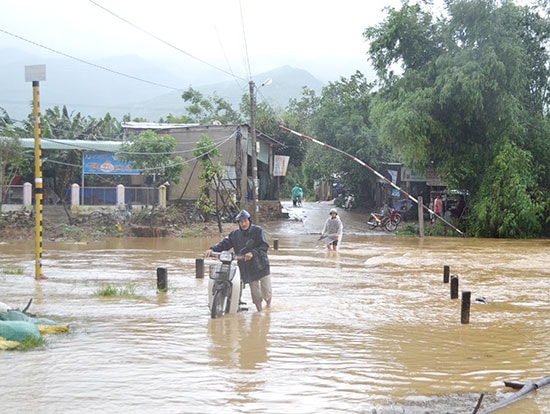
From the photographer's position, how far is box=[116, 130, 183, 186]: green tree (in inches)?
1127

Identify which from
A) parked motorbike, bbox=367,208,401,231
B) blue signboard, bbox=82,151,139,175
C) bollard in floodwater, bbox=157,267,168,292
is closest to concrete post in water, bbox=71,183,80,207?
blue signboard, bbox=82,151,139,175

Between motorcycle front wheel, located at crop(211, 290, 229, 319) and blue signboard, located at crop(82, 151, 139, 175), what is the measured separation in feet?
72.5

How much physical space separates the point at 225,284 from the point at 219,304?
12.9 inches

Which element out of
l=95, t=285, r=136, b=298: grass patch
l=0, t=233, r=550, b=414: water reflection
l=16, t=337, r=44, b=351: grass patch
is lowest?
l=0, t=233, r=550, b=414: water reflection

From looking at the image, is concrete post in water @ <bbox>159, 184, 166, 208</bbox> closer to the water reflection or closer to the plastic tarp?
the water reflection

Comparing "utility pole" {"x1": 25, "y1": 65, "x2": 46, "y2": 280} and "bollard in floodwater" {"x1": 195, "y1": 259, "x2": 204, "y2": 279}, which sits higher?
"utility pole" {"x1": 25, "y1": 65, "x2": 46, "y2": 280}

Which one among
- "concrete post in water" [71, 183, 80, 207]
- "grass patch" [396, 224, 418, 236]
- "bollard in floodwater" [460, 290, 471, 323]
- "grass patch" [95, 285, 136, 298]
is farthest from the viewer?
"concrete post in water" [71, 183, 80, 207]

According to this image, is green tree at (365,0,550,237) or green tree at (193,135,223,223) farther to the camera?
green tree at (193,135,223,223)

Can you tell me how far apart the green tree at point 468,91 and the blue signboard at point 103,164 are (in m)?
11.6

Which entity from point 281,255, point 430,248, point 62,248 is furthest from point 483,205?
point 62,248

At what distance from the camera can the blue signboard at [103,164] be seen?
102 ft

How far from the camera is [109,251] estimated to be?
70.4 feet

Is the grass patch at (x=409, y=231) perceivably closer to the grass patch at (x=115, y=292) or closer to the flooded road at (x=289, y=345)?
the flooded road at (x=289, y=345)

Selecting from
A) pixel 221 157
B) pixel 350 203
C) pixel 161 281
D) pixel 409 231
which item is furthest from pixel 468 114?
pixel 161 281
